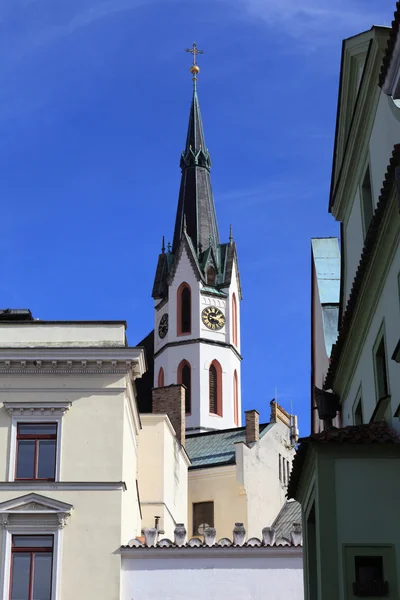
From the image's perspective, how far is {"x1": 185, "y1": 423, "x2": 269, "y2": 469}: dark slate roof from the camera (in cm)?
6725

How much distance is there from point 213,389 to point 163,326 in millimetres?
7743

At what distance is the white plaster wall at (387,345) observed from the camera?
65.2ft

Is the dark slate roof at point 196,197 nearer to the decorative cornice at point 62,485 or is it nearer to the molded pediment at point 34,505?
the decorative cornice at point 62,485

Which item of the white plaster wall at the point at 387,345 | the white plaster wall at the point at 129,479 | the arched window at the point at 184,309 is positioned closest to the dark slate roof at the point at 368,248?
the white plaster wall at the point at 387,345

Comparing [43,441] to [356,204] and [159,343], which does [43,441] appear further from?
[159,343]

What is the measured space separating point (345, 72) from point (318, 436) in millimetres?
9890

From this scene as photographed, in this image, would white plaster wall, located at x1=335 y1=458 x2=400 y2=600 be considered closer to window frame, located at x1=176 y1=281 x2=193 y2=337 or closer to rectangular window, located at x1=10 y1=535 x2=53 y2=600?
rectangular window, located at x1=10 y1=535 x2=53 y2=600

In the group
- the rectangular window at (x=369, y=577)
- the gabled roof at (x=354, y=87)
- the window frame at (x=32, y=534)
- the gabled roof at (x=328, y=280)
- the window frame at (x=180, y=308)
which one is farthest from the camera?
the window frame at (x=180, y=308)

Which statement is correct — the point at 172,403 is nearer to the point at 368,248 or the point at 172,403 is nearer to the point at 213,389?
the point at 213,389

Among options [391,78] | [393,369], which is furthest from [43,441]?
[391,78]

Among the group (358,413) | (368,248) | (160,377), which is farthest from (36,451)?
(160,377)

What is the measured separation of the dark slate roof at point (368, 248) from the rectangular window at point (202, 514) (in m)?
38.9

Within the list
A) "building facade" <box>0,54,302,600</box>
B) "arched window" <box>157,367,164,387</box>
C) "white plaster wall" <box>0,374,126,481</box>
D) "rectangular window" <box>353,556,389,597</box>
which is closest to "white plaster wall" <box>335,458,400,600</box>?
"rectangular window" <box>353,556,389,597</box>

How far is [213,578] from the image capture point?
34938mm
